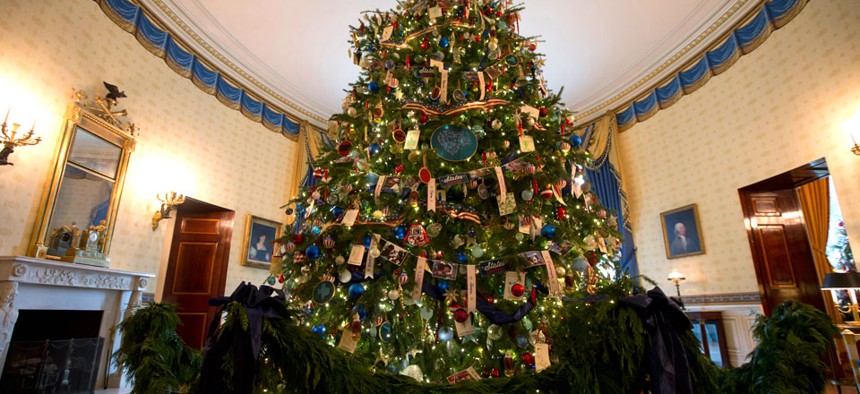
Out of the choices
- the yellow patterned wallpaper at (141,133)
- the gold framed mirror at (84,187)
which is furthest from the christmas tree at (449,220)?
the yellow patterned wallpaper at (141,133)

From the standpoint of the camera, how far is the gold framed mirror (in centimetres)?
402

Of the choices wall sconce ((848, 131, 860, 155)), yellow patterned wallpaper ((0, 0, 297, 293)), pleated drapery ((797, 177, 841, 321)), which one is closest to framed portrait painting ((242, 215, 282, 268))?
yellow patterned wallpaper ((0, 0, 297, 293))

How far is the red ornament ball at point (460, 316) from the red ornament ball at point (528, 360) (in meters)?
0.35

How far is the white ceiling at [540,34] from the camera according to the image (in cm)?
589

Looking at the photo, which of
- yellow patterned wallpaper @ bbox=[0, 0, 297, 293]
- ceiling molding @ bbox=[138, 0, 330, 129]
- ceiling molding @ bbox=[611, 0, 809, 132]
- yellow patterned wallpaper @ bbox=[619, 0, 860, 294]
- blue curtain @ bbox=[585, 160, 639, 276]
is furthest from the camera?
blue curtain @ bbox=[585, 160, 639, 276]

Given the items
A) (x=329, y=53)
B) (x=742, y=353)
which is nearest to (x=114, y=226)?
(x=329, y=53)

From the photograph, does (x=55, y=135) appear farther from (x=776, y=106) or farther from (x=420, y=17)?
(x=776, y=106)

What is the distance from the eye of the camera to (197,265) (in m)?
6.30

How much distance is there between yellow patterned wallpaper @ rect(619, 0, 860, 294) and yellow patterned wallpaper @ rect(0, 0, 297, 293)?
21.3ft

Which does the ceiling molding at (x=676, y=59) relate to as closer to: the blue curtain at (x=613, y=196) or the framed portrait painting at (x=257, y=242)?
the blue curtain at (x=613, y=196)

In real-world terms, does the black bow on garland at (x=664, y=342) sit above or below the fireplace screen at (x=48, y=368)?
above

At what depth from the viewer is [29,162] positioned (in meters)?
3.91

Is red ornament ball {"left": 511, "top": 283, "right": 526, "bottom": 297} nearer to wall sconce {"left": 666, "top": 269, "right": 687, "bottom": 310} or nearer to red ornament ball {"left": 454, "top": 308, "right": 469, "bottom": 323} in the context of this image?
red ornament ball {"left": 454, "top": 308, "right": 469, "bottom": 323}

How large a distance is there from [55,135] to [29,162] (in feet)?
1.24
